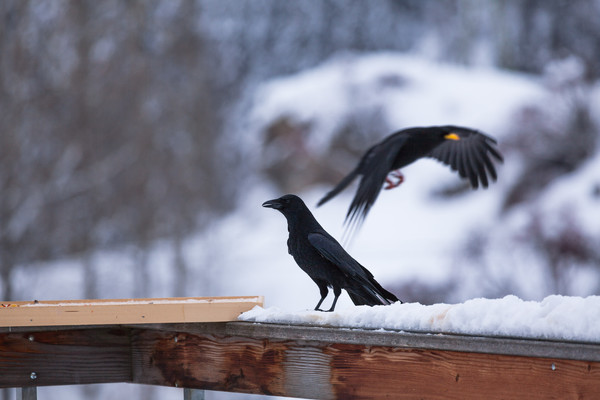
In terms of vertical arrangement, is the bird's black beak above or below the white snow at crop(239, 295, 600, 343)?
above

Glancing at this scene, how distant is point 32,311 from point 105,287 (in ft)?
37.8

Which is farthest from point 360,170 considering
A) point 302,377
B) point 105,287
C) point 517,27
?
point 517,27

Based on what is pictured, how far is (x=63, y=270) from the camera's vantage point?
13.7 meters

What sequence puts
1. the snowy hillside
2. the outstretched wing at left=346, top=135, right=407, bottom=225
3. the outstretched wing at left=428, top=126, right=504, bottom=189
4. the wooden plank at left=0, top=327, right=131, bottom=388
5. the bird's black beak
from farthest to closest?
the snowy hillside, the outstretched wing at left=428, top=126, right=504, bottom=189, the outstretched wing at left=346, top=135, right=407, bottom=225, the bird's black beak, the wooden plank at left=0, top=327, right=131, bottom=388

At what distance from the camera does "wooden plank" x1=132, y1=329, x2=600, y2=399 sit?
5.28ft

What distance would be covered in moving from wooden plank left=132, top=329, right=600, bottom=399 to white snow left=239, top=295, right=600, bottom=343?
0.17 feet

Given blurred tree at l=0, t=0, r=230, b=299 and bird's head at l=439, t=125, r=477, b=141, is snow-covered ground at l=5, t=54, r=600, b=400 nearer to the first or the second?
blurred tree at l=0, t=0, r=230, b=299

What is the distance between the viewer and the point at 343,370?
1.98m

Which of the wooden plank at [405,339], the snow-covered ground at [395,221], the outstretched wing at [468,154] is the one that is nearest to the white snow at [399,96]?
the snow-covered ground at [395,221]

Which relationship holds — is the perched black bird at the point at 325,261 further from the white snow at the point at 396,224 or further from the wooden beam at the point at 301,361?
the white snow at the point at 396,224

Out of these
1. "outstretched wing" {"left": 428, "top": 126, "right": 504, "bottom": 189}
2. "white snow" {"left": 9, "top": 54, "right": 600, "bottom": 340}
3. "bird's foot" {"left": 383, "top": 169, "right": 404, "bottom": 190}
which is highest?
"white snow" {"left": 9, "top": 54, "right": 600, "bottom": 340}

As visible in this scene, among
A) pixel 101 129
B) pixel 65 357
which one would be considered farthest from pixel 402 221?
pixel 65 357

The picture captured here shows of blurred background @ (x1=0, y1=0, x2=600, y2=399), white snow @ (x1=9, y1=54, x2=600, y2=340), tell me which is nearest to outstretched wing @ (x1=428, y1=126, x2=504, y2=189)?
white snow @ (x1=9, y1=54, x2=600, y2=340)

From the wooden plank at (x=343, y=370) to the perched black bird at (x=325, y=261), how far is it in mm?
416
